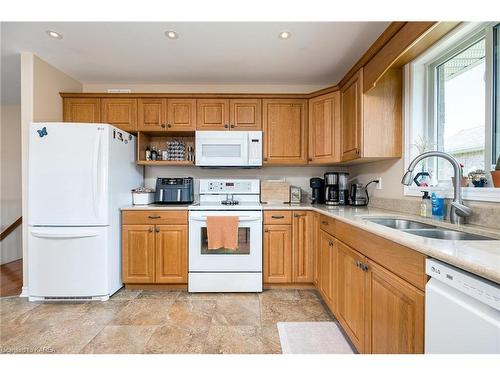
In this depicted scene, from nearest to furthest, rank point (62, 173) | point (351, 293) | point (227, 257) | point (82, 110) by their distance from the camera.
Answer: point (351, 293) < point (62, 173) < point (227, 257) < point (82, 110)

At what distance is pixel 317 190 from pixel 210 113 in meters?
1.63

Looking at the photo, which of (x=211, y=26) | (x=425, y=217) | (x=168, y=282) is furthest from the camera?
(x=168, y=282)

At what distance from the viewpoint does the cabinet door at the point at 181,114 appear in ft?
9.02

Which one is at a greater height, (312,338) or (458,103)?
(458,103)

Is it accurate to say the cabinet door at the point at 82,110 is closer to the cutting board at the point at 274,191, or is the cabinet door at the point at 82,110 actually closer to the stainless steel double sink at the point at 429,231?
the cutting board at the point at 274,191

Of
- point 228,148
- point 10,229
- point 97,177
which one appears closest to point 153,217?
point 97,177

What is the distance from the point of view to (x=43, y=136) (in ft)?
7.14

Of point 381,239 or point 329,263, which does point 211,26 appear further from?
point 329,263

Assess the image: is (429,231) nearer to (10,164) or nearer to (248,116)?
(248,116)

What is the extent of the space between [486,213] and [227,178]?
7.94 feet

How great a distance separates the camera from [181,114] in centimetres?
276

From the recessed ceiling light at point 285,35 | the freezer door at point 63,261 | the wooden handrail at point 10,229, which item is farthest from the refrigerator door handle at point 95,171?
the wooden handrail at point 10,229

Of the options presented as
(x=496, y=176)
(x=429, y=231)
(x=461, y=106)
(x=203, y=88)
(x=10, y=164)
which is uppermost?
(x=203, y=88)
